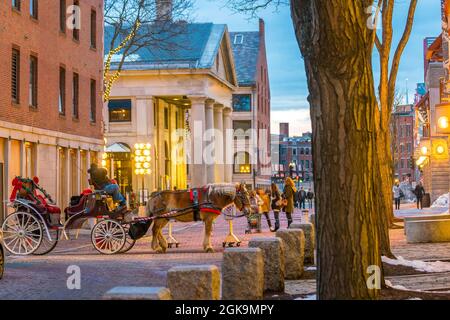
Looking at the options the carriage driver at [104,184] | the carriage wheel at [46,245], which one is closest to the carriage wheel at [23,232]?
the carriage wheel at [46,245]

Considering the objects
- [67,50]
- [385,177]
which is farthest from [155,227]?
[67,50]

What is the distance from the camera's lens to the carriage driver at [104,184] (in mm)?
23344

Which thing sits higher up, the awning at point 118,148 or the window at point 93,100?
the window at point 93,100

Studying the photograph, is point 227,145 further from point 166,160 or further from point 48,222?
point 48,222

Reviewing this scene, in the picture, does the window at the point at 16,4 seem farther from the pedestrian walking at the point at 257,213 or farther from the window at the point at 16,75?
the pedestrian walking at the point at 257,213

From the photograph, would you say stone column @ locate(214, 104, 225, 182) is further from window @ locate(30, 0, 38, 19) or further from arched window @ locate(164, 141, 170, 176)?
window @ locate(30, 0, 38, 19)

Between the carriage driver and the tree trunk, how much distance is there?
13.7m

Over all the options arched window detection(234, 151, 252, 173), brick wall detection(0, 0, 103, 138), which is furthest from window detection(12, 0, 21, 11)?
arched window detection(234, 151, 252, 173)

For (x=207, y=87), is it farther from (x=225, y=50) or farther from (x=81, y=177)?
(x=81, y=177)

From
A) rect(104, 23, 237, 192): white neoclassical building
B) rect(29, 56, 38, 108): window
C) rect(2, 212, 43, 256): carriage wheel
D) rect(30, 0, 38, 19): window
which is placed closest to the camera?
rect(2, 212, 43, 256): carriage wheel

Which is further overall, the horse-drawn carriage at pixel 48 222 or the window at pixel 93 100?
the window at pixel 93 100

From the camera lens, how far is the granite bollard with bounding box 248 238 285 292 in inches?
516

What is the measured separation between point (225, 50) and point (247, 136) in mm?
22322

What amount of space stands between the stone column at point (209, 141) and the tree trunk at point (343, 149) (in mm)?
62589
